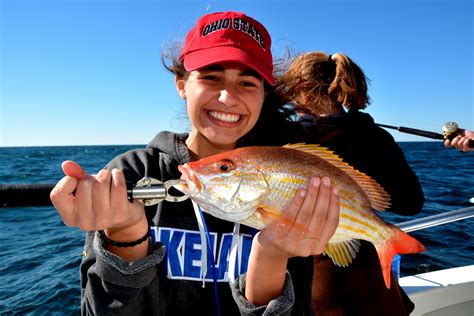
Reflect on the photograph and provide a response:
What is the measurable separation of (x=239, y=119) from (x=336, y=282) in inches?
57.4

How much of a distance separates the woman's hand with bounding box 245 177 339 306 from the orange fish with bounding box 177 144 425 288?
0.06m

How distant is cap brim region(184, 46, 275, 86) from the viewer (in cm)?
221

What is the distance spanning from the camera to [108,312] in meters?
1.82

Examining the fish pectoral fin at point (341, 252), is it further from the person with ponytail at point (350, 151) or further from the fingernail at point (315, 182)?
the fingernail at point (315, 182)

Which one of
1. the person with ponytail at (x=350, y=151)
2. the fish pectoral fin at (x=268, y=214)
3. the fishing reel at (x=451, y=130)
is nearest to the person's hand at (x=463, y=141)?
the fishing reel at (x=451, y=130)

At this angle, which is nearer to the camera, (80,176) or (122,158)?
(80,176)

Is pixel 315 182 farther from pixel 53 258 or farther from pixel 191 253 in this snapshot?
pixel 53 258

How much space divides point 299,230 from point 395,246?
0.64m

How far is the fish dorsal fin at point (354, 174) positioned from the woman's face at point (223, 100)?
52cm

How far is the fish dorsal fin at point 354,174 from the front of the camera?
6.55ft

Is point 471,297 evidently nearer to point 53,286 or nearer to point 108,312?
point 108,312

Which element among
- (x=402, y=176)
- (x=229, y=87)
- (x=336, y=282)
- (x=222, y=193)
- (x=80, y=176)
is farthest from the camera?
(x=402, y=176)

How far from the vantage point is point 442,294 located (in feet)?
13.0

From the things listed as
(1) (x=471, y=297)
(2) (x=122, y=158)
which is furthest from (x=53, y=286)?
(1) (x=471, y=297)
